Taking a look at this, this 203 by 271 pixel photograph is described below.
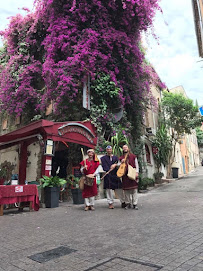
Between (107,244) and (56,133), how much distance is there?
211 inches

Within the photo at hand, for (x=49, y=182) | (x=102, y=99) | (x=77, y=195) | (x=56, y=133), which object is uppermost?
(x=102, y=99)

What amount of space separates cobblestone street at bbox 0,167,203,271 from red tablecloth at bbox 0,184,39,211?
1462 mm

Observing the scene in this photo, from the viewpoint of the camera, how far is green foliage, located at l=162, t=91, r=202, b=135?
744 inches

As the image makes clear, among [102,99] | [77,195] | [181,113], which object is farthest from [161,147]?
[77,195]

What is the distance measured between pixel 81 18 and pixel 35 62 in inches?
147

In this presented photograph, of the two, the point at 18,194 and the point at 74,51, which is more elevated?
the point at 74,51

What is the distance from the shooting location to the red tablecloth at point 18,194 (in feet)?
21.3

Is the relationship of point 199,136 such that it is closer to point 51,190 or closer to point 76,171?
point 76,171

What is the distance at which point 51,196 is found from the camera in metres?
7.71

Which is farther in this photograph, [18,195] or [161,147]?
[161,147]

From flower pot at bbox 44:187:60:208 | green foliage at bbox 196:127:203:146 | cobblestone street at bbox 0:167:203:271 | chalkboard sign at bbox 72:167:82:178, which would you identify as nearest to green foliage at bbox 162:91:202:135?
chalkboard sign at bbox 72:167:82:178

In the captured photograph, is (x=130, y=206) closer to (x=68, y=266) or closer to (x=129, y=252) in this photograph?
(x=129, y=252)

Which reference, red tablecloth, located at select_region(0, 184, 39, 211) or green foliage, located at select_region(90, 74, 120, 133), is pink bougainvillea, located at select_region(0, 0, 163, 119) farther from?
red tablecloth, located at select_region(0, 184, 39, 211)

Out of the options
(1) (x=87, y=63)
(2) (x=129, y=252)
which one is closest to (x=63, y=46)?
(1) (x=87, y=63)
